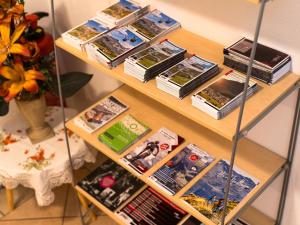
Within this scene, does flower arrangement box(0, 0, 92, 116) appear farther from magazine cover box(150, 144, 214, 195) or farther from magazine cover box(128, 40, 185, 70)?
magazine cover box(150, 144, 214, 195)

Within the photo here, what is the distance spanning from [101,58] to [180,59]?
290 millimetres

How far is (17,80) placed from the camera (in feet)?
6.88

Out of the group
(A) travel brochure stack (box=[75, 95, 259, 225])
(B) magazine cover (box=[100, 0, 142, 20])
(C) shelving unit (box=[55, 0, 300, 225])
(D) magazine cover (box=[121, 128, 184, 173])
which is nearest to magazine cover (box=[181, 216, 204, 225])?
(A) travel brochure stack (box=[75, 95, 259, 225])

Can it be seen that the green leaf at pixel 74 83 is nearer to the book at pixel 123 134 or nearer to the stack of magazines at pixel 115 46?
the book at pixel 123 134

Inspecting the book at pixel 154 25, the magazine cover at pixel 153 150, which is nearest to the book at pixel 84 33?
the book at pixel 154 25

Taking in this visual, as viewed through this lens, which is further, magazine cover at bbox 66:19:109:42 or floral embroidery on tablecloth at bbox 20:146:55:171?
floral embroidery on tablecloth at bbox 20:146:55:171

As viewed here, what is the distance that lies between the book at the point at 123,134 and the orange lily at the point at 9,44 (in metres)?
0.48

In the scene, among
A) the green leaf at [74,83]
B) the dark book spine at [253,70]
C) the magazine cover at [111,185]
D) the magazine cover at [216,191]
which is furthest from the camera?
the green leaf at [74,83]

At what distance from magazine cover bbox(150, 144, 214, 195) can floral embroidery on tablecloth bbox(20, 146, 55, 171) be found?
0.70 meters

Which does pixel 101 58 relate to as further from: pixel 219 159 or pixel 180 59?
pixel 219 159

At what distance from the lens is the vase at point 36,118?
225 centimetres

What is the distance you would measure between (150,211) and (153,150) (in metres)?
0.37

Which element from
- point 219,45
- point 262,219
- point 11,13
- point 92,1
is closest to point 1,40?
point 11,13

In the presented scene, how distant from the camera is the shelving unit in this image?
1.48m
